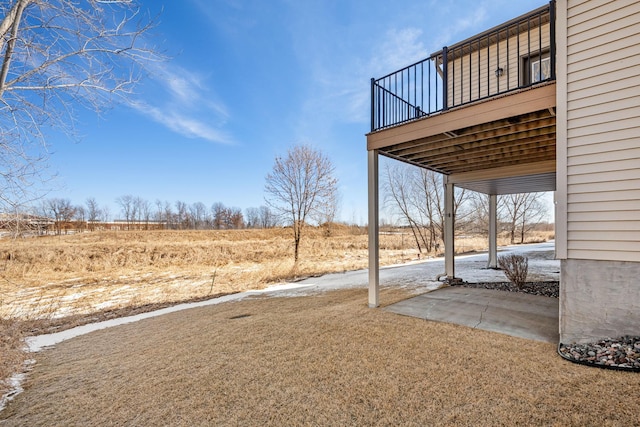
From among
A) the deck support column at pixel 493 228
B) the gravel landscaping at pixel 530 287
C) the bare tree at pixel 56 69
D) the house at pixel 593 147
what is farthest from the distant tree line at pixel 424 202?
the bare tree at pixel 56 69

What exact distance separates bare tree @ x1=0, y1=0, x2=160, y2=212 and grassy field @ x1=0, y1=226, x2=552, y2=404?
1956 mm

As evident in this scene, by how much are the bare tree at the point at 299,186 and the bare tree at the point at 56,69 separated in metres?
8.07

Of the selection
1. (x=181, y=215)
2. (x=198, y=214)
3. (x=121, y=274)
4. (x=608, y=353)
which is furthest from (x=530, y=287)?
(x=198, y=214)

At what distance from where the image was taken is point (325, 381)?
2.51 m

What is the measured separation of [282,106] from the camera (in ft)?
60.1

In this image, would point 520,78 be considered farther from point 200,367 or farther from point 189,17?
point 189,17

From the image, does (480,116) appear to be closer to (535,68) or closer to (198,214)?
(535,68)

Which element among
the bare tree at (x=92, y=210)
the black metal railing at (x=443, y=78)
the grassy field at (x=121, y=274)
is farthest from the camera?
the bare tree at (x=92, y=210)

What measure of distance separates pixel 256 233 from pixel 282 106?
41.8 ft

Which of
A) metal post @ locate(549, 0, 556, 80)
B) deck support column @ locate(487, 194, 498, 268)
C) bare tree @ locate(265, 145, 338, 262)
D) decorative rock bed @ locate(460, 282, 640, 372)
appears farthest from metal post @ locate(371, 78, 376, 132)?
bare tree @ locate(265, 145, 338, 262)

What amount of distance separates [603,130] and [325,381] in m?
3.79

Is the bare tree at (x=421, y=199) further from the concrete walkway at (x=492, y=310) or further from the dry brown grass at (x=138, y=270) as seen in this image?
the concrete walkway at (x=492, y=310)

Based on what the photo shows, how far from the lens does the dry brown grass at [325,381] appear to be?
2.03 metres

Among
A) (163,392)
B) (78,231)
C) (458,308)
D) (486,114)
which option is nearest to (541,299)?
(458,308)
